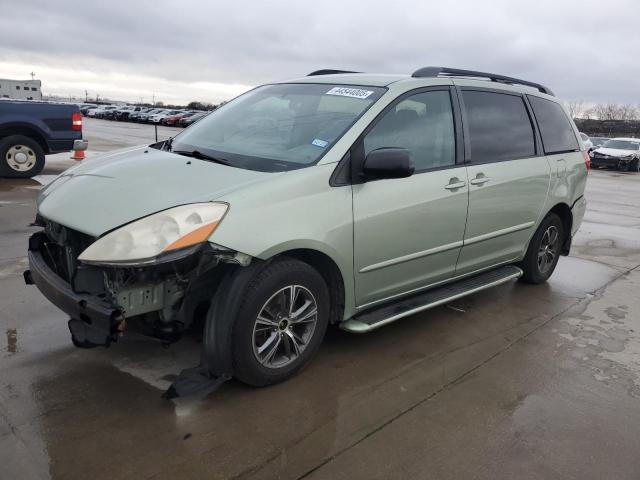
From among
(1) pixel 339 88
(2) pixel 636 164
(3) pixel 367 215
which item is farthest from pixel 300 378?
(2) pixel 636 164

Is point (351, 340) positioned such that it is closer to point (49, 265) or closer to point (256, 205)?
point (256, 205)

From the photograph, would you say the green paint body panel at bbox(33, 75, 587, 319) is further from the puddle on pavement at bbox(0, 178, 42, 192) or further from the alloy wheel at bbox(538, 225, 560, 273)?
the puddle on pavement at bbox(0, 178, 42, 192)

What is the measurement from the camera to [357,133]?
3418mm

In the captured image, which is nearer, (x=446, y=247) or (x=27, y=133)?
(x=446, y=247)

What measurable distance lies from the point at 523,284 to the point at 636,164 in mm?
22335

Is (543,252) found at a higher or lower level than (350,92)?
lower

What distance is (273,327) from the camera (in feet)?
10.3

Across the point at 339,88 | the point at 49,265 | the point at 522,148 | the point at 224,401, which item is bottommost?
the point at 224,401

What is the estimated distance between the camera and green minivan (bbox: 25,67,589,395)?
2815mm

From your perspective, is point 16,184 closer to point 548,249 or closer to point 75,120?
point 75,120

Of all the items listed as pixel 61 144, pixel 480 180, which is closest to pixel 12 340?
pixel 480 180

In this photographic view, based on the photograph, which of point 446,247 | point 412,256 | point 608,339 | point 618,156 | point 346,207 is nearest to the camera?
point 346,207

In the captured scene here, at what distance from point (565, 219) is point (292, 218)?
3.57m

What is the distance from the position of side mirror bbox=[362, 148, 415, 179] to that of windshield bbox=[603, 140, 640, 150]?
24.9m
